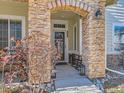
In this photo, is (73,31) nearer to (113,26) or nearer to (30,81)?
(113,26)

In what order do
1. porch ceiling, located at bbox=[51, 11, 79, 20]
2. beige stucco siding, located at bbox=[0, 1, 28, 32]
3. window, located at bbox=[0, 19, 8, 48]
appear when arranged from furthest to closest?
porch ceiling, located at bbox=[51, 11, 79, 20] < window, located at bbox=[0, 19, 8, 48] < beige stucco siding, located at bbox=[0, 1, 28, 32]

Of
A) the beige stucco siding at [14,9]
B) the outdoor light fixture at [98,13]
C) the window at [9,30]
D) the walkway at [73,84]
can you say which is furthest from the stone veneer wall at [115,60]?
the beige stucco siding at [14,9]

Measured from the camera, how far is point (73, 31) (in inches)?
591

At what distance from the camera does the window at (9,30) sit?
457 inches

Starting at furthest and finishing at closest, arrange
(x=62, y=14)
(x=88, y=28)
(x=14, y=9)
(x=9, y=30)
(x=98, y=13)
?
(x=62, y=14), (x=9, y=30), (x=14, y=9), (x=88, y=28), (x=98, y=13)

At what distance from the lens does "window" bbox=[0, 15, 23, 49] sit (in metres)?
11.6

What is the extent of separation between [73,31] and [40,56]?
8.58 m

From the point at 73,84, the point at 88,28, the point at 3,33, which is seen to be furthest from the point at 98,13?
the point at 3,33

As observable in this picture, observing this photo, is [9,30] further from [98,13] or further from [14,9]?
[98,13]

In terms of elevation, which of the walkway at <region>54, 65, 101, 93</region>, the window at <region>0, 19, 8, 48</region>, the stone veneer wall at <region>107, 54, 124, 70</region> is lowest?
the walkway at <region>54, 65, 101, 93</region>

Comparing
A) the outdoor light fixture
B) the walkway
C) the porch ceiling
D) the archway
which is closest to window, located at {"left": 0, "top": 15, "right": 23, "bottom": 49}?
the porch ceiling

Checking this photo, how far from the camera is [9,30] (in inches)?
462

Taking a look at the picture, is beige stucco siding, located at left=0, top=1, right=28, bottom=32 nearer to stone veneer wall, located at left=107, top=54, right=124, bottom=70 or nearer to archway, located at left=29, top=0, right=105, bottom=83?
archway, located at left=29, top=0, right=105, bottom=83

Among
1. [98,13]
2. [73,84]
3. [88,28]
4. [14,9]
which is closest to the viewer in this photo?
[73,84]
